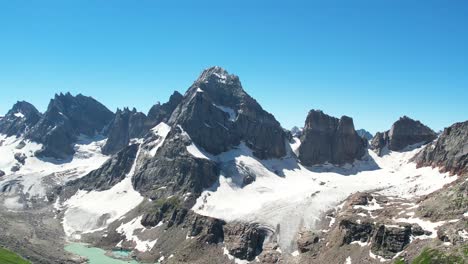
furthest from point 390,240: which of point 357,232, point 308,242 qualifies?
point 308,242

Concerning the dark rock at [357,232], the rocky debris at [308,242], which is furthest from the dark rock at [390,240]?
the rocky debris at [308,242]

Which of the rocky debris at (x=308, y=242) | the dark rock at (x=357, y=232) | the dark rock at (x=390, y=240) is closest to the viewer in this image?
the dark rock at (x=390, y=240)

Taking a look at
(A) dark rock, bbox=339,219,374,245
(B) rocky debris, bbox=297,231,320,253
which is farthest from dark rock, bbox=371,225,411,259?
(B) rocky debris, bbox=297,231,320,253

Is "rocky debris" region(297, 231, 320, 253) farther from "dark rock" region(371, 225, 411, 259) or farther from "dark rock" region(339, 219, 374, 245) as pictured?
"dark rock" region(371, 225, 411, 259)

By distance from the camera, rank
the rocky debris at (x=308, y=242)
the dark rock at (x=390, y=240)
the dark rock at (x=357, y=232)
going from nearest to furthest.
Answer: the dark rock at (x=390, y=240) < the dark rock at (x=357, y=232) < the rocky debris at (x=308, y=242)

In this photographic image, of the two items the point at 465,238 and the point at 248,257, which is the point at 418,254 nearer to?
the point at 465,238

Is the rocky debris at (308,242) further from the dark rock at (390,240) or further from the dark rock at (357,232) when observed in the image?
the dark rock at (390,240)

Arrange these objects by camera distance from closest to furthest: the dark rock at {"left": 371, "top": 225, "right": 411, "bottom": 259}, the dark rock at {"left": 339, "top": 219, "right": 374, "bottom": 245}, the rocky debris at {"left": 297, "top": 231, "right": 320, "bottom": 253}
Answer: the dark rock at {"left": 371, "top": 225, "right": 411, "bottom": 259}
the dark rock at {"left": 339, "top": 219, "right": 374, "bottom": 245}
the rocky debris at {"left": 297, "top": 231, "right": 320, "bottom": 253}
